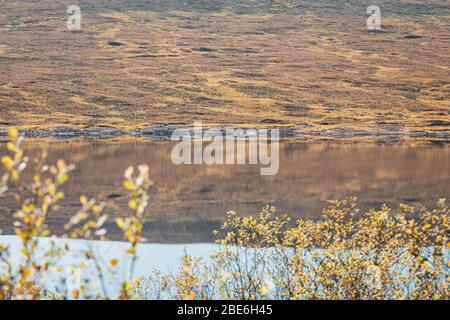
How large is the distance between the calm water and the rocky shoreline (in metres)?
14.6

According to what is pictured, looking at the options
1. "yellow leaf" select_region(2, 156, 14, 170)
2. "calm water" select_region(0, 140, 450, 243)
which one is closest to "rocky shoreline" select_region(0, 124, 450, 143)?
"calm water" select_region(0, 140, 450, 243)

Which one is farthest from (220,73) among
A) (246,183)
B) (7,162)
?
(7,162)

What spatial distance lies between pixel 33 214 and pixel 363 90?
436 feet

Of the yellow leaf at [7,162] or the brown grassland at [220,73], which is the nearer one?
the yellow leaf at [7,162]

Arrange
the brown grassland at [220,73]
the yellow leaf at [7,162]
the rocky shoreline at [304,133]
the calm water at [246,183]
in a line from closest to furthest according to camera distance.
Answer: the yellow leaf at [7,162], the calm water at [246,183], the rocky shoreline at [304,133], the brown grassland at [220,73]

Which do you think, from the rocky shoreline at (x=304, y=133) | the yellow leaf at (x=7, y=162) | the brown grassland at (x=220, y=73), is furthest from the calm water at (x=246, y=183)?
the brown grassland at (x=220, y=73)

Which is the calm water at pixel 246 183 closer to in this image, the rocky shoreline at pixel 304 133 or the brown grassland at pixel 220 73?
the rocky shoreline at pixel 304 133

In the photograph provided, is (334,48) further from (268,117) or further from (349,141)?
(349,141)

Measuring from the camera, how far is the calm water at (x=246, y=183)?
3738cm

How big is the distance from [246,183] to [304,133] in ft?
154

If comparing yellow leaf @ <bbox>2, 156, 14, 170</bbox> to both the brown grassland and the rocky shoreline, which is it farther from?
the brown grassland

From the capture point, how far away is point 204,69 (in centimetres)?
15038

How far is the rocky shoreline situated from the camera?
90875mm

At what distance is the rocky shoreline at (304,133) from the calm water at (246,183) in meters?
14.6
